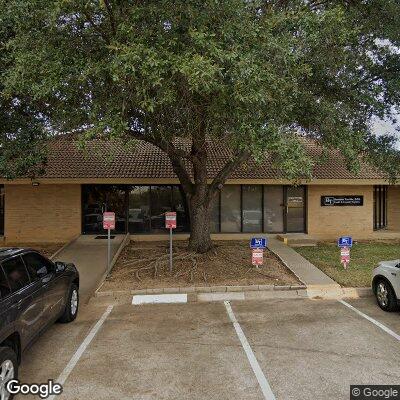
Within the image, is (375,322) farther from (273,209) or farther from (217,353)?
(273,209)

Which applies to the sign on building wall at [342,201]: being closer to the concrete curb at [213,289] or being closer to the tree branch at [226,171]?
the tree branch at [226,171]

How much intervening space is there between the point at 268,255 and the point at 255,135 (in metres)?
6.85

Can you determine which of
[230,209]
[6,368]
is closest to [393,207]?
[230,209]

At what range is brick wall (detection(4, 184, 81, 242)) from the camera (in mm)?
17281

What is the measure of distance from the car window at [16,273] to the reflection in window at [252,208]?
1291 cm

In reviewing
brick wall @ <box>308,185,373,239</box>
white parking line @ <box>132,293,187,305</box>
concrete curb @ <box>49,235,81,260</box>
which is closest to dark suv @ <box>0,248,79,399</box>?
white parking line @ <box>132,293,187,305</box>

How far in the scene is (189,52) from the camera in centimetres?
695

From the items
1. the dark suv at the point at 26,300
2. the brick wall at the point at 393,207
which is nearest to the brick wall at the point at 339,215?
the brick wall at the point at 393,207

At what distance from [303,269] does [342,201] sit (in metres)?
7.85

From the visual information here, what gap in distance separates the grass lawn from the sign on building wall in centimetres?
231

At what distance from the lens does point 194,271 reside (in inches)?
444

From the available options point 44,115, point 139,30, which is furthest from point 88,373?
point 44,115

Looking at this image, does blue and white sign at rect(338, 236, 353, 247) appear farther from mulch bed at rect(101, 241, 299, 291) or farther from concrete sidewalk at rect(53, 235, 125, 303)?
concrete sidewalk at rect(53, 235, 125, 303)

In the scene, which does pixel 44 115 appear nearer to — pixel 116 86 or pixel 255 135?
pixel 116 86
